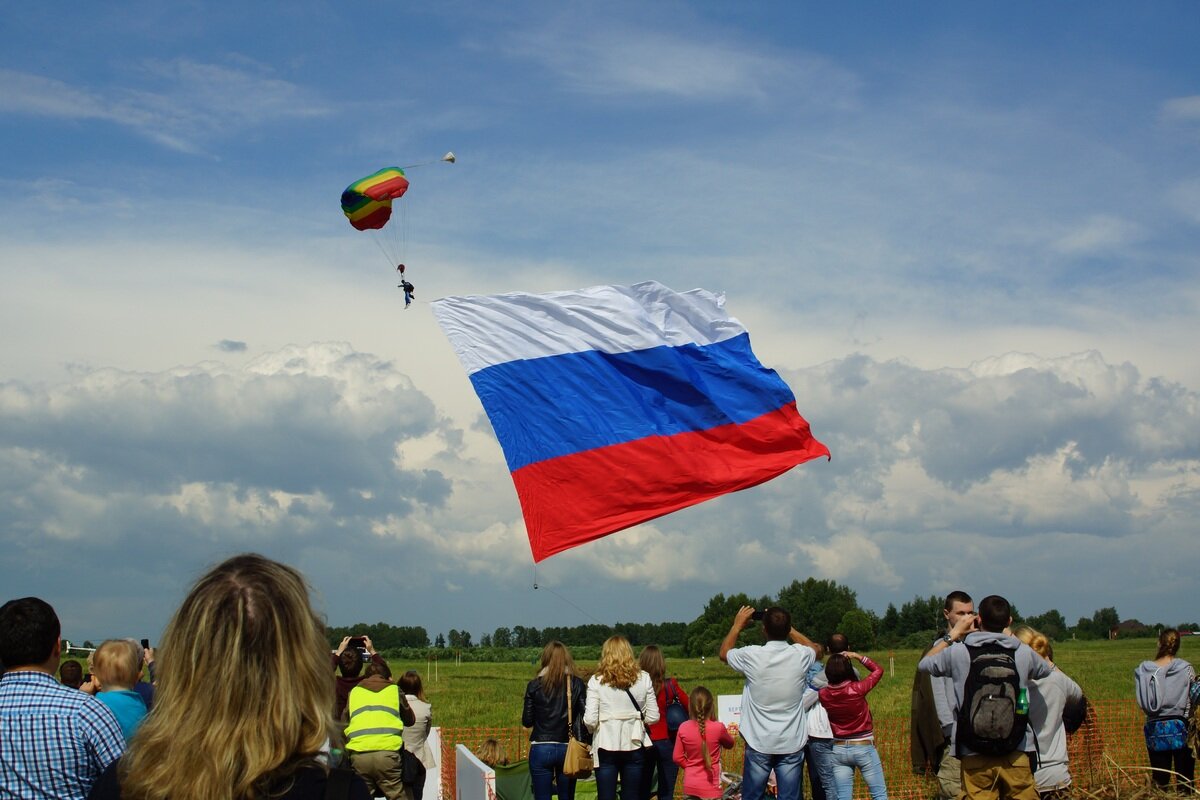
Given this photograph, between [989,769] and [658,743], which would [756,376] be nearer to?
[658,743]

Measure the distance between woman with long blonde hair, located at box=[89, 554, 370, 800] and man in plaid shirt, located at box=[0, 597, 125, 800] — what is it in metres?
1.43

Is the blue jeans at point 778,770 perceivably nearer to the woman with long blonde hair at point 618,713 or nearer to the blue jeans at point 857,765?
the woman with long blonde hair at point 618,713

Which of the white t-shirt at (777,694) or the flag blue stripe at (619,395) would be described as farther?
the flag blue stripe at (619,395)

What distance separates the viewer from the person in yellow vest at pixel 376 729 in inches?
367

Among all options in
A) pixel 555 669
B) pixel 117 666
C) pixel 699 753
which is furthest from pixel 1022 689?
pixel 117 666

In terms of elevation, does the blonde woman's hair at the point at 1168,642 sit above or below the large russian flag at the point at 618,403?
below

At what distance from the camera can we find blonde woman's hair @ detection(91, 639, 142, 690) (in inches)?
251

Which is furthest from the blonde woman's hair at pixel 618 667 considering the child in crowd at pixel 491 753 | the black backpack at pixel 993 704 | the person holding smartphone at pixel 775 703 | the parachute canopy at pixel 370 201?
the parachute canopy at pixel 370 201

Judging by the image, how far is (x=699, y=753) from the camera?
474 inches

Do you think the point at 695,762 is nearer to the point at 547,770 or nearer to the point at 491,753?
the point at 547,770

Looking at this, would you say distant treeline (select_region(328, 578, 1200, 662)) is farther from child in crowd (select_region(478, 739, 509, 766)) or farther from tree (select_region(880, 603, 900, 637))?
child in crowd (select_region(478, 739, 509, 766))

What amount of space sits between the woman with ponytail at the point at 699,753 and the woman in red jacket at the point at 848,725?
1673 millimetres

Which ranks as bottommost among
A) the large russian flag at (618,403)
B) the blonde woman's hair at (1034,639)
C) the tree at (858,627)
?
the blonde woman's hair at (1034,639)

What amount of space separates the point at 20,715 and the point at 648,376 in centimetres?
780
